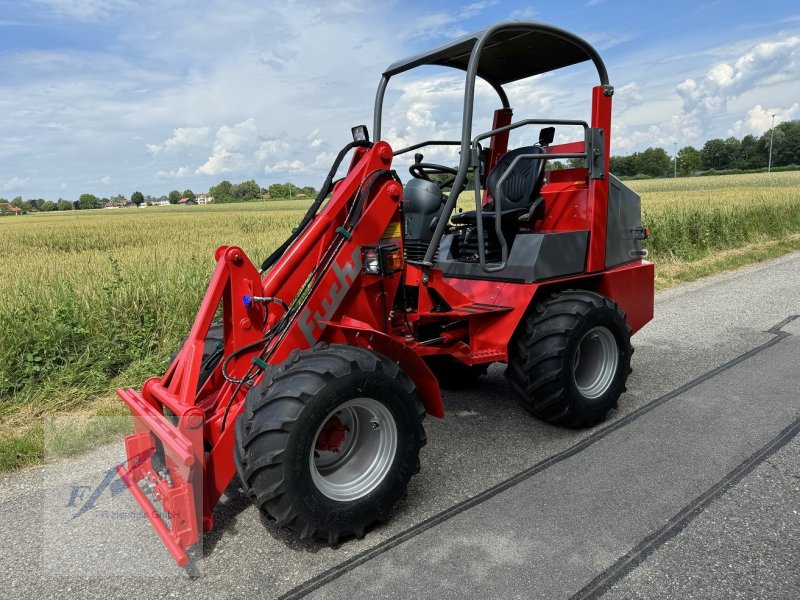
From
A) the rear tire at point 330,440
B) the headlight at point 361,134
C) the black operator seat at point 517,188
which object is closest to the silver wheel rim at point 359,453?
the rear tire at point 330,440

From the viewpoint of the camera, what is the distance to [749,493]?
3238 mm

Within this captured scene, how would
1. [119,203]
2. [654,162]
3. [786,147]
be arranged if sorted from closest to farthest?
[119,203]
[786,147]
[654,162]

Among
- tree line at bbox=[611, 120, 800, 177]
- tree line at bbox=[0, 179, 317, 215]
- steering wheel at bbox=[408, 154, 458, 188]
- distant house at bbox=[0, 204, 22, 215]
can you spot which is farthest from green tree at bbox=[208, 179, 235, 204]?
steering wheel at bbox=[408, 154, 458, 188]

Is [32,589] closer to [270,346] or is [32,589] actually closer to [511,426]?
[270,346]

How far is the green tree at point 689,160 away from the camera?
81562 millimetres

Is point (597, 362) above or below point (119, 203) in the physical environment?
below

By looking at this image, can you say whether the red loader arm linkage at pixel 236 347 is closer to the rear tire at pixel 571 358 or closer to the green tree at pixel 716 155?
the rear tire at pixel 571 358

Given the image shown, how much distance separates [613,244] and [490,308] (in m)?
1.30

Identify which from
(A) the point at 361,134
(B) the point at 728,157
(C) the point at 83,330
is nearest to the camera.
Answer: (A) the point at 361,134

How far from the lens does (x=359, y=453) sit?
3.17 m

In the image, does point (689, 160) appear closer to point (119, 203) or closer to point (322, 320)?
point (119, 203)

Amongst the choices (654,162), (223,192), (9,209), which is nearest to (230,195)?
(223,192)

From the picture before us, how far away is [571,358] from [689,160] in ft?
306

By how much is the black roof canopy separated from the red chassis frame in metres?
0.43
